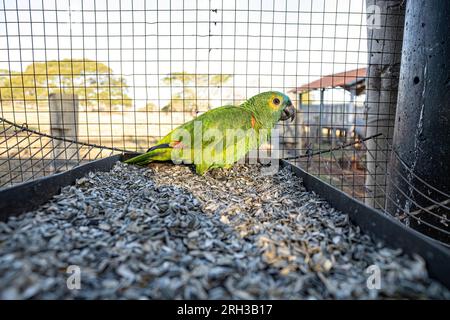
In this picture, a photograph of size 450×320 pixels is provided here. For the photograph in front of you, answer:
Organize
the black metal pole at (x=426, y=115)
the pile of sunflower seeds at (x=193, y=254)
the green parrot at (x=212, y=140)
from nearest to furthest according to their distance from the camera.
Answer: the pile of sunflower seeds at (x=193, y=254) < the black metal pole at (x=426, y=115) < the green parrot at (x=212, y=140)

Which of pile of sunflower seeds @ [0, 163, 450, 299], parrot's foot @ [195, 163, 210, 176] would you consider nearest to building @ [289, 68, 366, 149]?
parrot's foot @ [195, 163, 210, 176]

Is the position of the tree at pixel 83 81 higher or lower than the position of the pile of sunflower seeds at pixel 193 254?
higher

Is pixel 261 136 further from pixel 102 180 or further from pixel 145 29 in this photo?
pixel 145 29

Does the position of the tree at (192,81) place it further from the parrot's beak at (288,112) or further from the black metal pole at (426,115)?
the black metal pole at (426,115)

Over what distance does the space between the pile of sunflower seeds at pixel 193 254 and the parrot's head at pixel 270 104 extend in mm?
1619

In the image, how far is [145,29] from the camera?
338 centimetres

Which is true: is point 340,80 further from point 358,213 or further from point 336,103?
point 358,213

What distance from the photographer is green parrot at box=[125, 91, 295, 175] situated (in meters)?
2.77

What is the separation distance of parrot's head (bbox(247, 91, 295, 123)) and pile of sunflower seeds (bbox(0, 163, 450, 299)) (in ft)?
5.31

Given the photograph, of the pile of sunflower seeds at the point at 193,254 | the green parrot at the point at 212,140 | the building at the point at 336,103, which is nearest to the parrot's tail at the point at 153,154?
the green parrot at the point at 212,140

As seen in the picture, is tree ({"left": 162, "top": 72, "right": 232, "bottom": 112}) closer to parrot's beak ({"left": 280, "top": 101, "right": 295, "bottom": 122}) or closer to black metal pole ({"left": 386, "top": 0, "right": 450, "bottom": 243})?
parrot's beak ({"left": 280, "top": 101, "right": 295, "bottom": 122})

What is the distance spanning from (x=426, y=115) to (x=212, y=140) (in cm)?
179

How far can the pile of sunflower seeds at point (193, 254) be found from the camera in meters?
0.85
